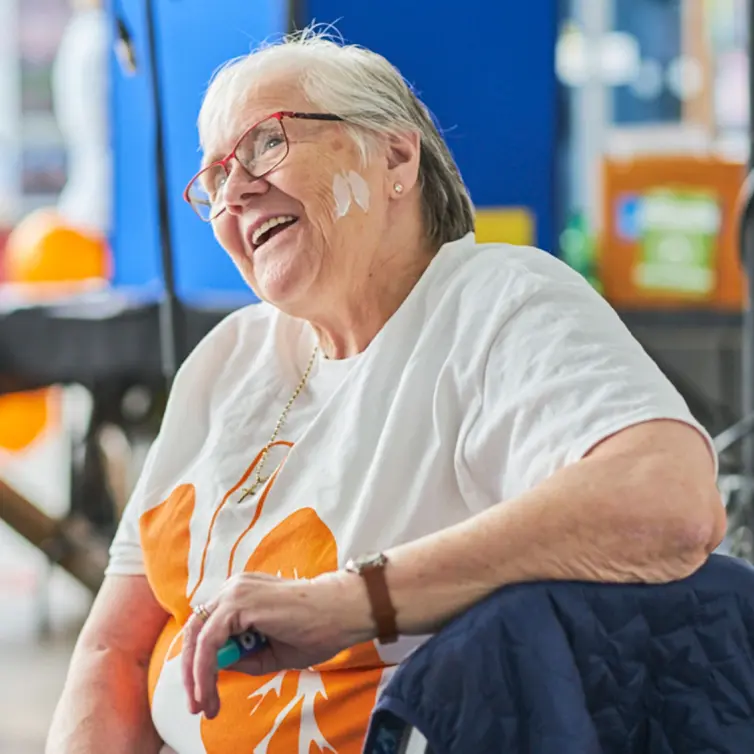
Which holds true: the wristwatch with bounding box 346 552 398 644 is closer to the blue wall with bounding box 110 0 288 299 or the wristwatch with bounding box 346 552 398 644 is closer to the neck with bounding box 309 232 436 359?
the neck with bounding box 309 232 436 359

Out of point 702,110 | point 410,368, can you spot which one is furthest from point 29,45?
point 410,368

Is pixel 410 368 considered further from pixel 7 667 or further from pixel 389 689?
pixel 7 667

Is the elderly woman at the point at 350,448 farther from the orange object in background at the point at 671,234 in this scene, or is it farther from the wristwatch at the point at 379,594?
the orange object in background at the point at 671,234

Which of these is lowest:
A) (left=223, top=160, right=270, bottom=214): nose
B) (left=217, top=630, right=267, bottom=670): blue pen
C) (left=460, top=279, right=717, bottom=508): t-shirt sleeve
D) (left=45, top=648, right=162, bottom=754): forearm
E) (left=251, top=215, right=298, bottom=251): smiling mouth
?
(left=45, top=648, right=162, bottom=754): forearm

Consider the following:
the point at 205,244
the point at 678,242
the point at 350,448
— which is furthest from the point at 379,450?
the point at 678,242

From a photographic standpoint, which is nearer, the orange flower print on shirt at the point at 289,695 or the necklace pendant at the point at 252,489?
the orange flower print on shirt at the point at 289,695

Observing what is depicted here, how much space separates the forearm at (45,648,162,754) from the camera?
132 centimetres

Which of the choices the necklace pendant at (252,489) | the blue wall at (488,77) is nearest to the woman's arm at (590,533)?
the necklace pendant at (252,489)

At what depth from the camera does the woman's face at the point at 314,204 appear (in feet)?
4.12

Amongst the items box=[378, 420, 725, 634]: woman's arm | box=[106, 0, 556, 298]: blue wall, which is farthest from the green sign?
box=[378, 420, 725, 634]: woman's arm

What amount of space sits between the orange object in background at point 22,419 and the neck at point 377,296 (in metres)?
2.67

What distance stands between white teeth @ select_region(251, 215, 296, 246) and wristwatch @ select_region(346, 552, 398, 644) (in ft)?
1.50

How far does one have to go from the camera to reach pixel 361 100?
127 centimetres

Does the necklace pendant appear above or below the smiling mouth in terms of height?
below
